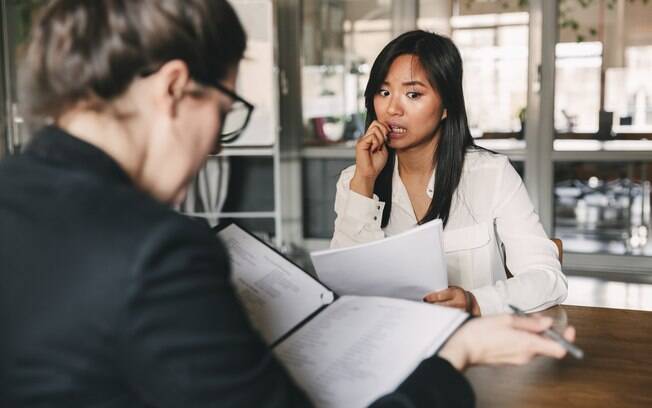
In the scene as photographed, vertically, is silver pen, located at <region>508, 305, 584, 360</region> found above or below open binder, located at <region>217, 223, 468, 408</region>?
above

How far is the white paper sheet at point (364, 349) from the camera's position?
78cm

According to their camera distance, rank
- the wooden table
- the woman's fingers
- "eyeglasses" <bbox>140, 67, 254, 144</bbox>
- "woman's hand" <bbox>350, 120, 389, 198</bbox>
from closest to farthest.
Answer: "eyeglasses" <bbox>140, 67, 254, 144</bbox> < the wooden table < the woman's fingers < "woman's hand" <bbox>350, 120, 389, 198</bbox>

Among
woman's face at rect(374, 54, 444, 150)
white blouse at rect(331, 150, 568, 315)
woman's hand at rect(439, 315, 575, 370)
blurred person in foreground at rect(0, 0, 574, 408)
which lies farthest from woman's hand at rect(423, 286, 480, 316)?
woman's face at rect(374, 54, 444, 150)

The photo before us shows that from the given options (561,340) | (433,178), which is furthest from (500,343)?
(433,178)

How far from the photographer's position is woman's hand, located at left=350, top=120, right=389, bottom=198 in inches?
68.8

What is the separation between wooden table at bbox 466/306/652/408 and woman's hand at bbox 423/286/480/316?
173mm

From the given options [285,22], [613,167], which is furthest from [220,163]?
[613,167]

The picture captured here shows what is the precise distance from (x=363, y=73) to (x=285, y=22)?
0.67 metres

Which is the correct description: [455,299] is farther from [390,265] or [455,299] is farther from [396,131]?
[396,131]

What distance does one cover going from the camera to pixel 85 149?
0.63m

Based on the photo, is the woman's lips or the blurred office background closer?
the woman's lips

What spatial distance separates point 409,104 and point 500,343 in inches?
42.6

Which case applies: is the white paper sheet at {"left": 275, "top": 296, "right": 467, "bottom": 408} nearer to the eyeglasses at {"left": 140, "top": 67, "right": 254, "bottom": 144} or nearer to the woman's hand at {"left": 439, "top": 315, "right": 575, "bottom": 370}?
the woman's hand at {"left": 439, "top": 315, "right": 575, "bottom": 370}

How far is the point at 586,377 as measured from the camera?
1.04 meters
